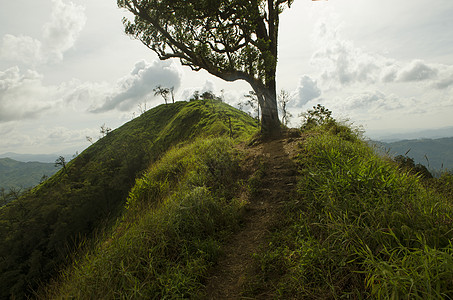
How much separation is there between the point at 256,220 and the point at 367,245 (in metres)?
2.67

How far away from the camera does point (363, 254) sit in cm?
285

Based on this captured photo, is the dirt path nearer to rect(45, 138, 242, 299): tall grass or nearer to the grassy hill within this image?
the grassy hill

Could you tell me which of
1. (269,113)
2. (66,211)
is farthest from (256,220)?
(66,211)

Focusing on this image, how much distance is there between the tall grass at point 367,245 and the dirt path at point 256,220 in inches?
15.8

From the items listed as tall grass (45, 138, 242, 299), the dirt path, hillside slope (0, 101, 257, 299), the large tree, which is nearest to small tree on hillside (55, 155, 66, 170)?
hillside slope (0, 101, 257, 299)

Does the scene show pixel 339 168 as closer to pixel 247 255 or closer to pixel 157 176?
pixel 247 255

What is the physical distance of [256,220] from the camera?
17.3 feet

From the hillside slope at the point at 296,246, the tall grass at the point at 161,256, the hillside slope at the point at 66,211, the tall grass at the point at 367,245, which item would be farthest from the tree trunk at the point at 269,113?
the tall grass at the point at 367,245

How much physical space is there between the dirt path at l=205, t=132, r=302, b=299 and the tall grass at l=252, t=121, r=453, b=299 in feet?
1.31

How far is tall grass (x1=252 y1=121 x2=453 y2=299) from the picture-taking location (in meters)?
2.21

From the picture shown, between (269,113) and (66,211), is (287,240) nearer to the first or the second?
(269,113)

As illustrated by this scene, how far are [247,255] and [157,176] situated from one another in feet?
24.7

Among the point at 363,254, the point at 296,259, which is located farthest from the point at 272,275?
the point at 363,254

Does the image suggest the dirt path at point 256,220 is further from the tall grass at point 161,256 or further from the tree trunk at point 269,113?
the tree trunk at point 269,113
